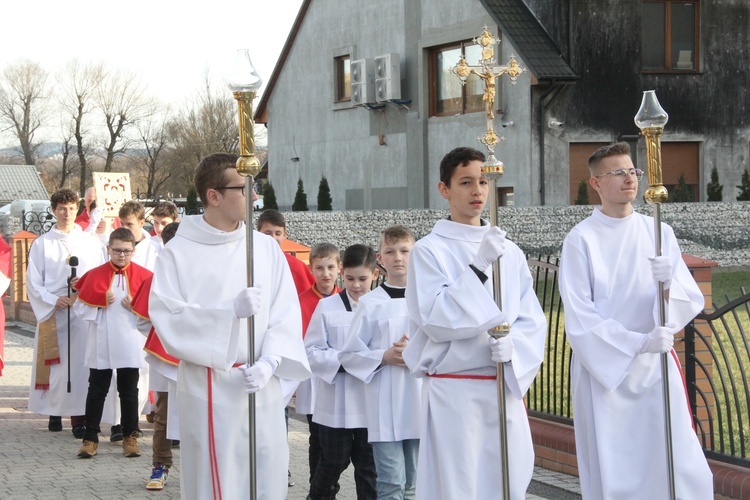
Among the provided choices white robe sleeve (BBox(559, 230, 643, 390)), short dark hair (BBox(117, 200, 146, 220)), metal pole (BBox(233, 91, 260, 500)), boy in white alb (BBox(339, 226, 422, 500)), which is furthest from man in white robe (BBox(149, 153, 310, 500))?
short dark hair (BBox(117, 200, 146, 220))

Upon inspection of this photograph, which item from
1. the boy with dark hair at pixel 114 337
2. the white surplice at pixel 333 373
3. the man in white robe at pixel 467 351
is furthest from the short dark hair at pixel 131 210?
the man in white robe at pixel 467 351

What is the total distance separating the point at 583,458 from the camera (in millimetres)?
6152

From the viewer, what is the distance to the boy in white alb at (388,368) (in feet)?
20.6

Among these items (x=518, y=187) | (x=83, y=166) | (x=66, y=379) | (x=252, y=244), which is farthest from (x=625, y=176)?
(x=83, y=166)

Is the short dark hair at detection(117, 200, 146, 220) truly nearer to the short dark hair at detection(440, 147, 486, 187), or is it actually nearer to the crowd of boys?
the crowd of boys

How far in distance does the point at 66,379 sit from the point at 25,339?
26.3ft

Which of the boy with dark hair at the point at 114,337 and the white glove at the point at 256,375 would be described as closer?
the white glove at the point at 256,375

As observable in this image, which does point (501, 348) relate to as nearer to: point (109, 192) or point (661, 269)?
point (661, 269)

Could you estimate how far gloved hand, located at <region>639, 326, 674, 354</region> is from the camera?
5.43 m

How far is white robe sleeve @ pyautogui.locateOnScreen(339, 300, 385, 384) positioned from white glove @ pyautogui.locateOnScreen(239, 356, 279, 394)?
1288 mm

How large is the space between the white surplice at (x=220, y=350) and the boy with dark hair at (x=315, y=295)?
1.76 meters

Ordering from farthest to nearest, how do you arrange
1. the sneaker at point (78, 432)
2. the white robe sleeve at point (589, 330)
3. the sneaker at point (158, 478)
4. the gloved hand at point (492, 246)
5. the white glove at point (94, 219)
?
1. the white glove at point (94, 219)
2. the sneaker at point (78, 432)
3. the sneaker at point (158, 478)
4. the white robe sleeve at point (589, 330)
5. the gloved hand at point (492, 246)

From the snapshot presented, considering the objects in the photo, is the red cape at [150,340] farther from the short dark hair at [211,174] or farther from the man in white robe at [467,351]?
the man in white robe at [467,351]

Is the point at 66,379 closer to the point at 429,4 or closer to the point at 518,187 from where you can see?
the point at 518,187
